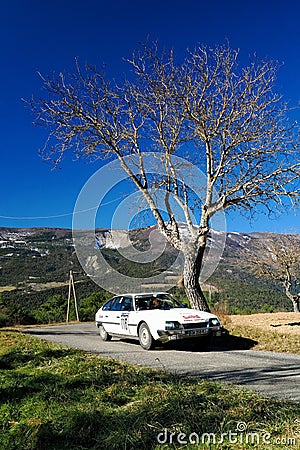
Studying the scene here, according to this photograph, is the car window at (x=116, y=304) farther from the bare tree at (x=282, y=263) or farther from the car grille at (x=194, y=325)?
the bare tree at (x=282, y=263)

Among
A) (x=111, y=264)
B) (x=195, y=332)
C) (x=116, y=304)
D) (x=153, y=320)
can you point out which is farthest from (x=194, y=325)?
(x=111, y=264)

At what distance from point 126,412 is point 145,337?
6.53 m

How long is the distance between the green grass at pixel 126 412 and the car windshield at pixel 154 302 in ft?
18.3

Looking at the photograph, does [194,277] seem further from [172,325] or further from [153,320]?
[172,325]

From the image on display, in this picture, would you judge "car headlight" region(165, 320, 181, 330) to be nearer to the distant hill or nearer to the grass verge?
the grass verge

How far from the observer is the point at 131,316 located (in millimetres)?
11500

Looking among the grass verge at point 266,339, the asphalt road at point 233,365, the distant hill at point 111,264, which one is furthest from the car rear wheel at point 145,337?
the distant hill at point 111,264

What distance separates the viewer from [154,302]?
12133 millimetres

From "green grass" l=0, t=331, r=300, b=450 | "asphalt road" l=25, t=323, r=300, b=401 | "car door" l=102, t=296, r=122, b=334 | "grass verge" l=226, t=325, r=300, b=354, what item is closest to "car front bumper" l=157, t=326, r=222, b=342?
"asphalt road" l=25, t=323, r=300, b=401

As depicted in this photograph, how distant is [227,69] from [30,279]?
35873 millimetres

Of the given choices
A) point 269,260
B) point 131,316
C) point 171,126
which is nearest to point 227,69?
point 171,126

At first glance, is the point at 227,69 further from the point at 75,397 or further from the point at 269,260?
the point at 269,260

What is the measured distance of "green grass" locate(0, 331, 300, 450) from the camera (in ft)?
11.8

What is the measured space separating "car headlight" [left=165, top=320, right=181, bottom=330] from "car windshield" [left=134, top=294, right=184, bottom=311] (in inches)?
71.7
